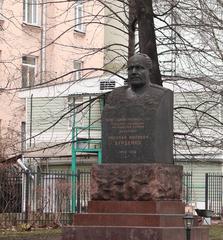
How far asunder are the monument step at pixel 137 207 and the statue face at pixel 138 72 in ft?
7.23

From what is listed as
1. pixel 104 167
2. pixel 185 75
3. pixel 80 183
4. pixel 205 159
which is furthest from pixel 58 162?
pixel 104 167

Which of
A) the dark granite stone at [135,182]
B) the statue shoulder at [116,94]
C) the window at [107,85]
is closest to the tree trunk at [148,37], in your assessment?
the statue shoulder at [116,94]

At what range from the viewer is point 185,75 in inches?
948

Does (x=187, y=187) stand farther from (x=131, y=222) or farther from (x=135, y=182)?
(x=131, y=222)

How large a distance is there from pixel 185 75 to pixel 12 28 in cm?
1928

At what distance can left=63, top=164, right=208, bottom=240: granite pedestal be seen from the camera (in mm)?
13039

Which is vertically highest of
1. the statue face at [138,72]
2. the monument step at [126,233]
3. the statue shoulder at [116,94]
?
the statue face at [138,72]

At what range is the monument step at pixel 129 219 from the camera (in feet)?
42.7

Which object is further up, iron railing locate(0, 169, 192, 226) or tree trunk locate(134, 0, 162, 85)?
tree trunk locate(134, 0, 162, 85)

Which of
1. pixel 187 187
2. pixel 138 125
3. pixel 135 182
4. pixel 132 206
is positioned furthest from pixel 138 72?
pixel 187 187

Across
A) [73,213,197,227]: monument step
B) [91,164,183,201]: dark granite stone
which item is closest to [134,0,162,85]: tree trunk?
[91,164,183,201]: dark granite stone

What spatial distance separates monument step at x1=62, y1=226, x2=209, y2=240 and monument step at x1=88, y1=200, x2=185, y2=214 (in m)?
0.38

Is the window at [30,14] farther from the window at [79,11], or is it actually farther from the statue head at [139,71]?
the statue head at [139,71]

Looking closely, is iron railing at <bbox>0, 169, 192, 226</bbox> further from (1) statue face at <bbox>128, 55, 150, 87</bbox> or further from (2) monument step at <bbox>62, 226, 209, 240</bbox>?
(1) statue face at <bbox>128, 55, 150, 87</bbox>
